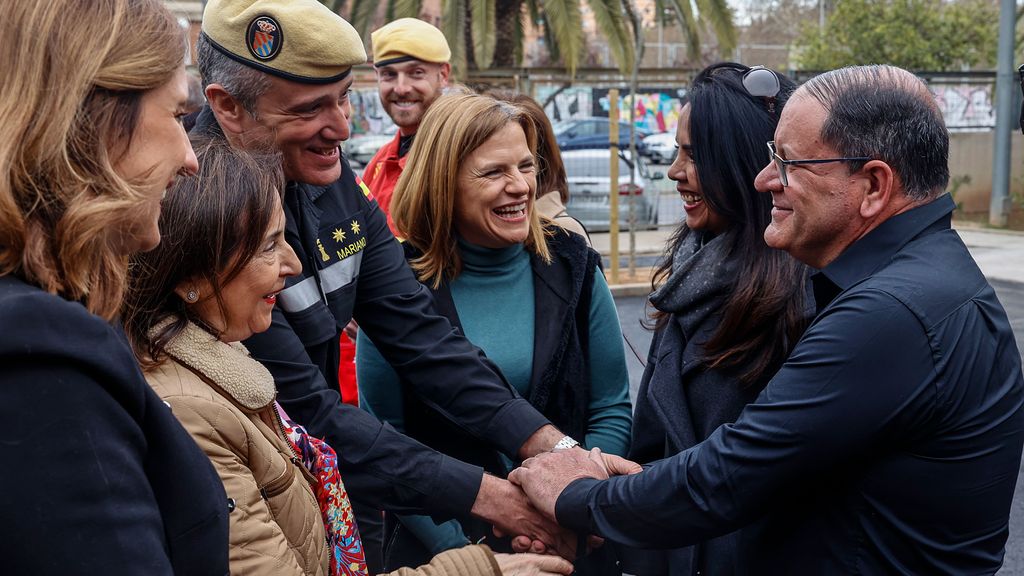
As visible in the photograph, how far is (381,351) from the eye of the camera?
9.72 ft

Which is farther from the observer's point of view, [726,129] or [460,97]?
[460,97]

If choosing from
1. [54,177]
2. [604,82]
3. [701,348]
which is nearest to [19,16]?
[54,177]

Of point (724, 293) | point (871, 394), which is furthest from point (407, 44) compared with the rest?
point (871, 394)

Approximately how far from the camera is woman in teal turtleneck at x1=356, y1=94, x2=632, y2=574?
3039mm

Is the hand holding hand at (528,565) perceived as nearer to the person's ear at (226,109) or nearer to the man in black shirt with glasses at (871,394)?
the man in black shirt with glasses at (871,394)

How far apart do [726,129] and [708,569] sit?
111 centimetres

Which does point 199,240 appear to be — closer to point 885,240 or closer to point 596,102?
point 885,240

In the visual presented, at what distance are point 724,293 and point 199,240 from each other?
1313 millimetres

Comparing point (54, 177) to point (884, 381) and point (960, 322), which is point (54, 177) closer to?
point (884, 381)

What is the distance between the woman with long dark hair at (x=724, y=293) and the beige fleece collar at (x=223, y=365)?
3.76 ft

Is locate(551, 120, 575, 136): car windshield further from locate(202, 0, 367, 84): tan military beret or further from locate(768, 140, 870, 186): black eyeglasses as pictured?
locate(768, 140, 870, 186): black eyeglasses

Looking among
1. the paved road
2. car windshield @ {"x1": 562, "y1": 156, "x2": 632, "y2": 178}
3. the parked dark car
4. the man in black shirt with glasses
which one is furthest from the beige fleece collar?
the parked dark car

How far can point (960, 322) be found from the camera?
1.83 metres

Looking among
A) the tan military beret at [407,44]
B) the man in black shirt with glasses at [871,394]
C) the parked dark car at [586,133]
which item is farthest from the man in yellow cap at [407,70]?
the parked dark car at [586,133]
